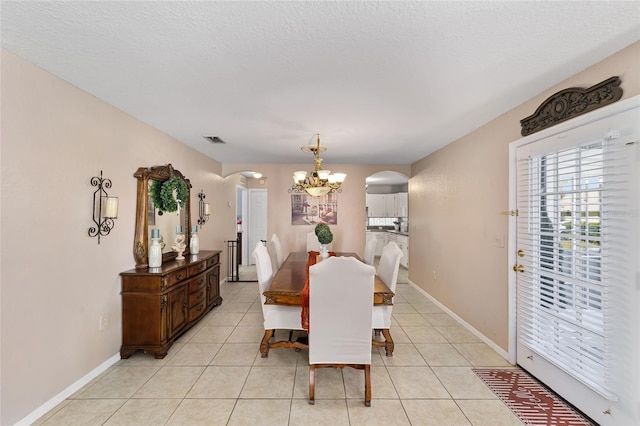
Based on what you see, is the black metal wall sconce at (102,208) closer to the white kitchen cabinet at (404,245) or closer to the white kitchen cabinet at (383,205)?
the white kitchen cabinet at (404,245)

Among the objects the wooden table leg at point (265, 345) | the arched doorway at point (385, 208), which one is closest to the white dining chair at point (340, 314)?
the wooden table leg at point (265, 345)

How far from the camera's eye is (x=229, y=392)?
2068mm

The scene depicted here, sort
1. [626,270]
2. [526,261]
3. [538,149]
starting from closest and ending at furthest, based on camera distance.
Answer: [626,270] < [538,149] < [526,261]

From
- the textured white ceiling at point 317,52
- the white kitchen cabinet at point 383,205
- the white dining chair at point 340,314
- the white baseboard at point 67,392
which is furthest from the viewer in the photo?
the white kitchen cabinet at point 383,205

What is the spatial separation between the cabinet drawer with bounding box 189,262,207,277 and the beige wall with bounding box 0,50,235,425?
68 centimetres

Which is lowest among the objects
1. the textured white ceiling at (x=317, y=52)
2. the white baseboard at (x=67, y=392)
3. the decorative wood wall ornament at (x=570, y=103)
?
the white baseboard at (x=67, y=392)

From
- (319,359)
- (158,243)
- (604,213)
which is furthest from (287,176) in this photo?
(604,213)

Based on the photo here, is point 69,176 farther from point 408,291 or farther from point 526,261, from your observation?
point 408,291

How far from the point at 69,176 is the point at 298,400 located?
2.50 m

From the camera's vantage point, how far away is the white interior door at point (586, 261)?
1.55 meters

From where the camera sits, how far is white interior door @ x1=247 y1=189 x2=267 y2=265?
7094 mm

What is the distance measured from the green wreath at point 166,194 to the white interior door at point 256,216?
12.2 feet

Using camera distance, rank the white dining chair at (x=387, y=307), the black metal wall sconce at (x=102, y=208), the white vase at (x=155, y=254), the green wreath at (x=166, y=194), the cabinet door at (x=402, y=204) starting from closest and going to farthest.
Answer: the black metal wall sconce at (x=102, y=208)
the white dining chair at (x=387, y=307)
the white vase at (x=155, y=254)
the green wreath at (x=166, y=194)
the cabinet door at (x=402, y=204)

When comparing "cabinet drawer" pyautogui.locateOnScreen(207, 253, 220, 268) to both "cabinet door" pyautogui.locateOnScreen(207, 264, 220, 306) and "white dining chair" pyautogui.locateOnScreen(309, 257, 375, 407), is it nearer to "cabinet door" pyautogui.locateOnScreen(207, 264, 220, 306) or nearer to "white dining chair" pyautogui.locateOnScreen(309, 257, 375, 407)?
"cabinet door" pyautogui.locateOnScreen(207, 264, 220, 306)
